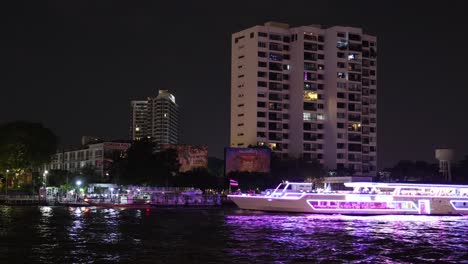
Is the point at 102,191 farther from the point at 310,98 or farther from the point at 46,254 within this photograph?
the point at 46,254

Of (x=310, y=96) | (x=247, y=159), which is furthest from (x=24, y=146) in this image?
(x=310, y=96)

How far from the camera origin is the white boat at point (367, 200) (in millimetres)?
77363

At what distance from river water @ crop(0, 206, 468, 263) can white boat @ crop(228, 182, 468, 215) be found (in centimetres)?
1574

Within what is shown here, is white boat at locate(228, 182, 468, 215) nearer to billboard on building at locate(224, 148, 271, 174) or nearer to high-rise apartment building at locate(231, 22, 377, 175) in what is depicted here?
billboard on building at locate(224, 148, 271, 174)

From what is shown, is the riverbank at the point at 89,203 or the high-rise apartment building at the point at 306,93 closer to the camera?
the riverbank at the point at 89,203

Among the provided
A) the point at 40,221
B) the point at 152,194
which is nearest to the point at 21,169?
the point at 152,194

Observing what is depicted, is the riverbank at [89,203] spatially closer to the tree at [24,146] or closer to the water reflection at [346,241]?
the tree at [24,146]

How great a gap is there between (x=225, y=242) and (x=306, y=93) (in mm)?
100732

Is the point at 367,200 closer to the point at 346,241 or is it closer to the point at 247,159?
the point at 247,159

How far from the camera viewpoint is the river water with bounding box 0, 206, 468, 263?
35.2 m

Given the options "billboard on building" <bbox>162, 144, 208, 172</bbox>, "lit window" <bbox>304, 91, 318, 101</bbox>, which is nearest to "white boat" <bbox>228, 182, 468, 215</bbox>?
"billboard on building" <bbox>162, 144, 208, 172</bbox>

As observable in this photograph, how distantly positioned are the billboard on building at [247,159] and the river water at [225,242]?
48.5 m

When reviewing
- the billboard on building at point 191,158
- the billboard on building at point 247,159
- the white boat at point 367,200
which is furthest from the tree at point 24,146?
the white boat at point 367,200

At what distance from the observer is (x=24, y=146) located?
343 feet
